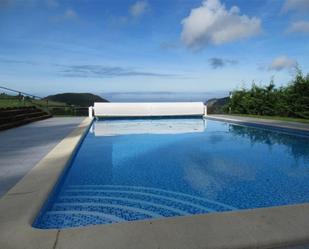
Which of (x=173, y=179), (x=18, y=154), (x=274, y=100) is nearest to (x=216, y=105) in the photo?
(x=274, y=100)

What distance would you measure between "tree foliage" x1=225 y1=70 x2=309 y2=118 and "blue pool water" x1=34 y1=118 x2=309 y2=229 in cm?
448

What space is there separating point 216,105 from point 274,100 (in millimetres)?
4740

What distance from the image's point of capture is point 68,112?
1755 cm

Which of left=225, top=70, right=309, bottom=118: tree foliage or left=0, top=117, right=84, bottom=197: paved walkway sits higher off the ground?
left=225, top=70, right=309, bottom=118: tree foliage

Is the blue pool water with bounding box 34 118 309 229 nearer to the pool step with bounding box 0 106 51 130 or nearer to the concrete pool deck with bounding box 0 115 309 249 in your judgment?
the concrete pool deck with bounding box 0 115 309 249

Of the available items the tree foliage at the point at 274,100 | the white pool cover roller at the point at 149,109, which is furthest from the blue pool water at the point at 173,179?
the white pool cover roller at the point at 149,109

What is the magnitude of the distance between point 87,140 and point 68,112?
8831mm

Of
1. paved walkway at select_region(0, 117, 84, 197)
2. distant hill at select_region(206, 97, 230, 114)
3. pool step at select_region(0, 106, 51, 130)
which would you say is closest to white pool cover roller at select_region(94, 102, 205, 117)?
distant hill at select_region(206, 97, 230, 114)

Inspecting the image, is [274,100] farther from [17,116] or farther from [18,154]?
[18,154]

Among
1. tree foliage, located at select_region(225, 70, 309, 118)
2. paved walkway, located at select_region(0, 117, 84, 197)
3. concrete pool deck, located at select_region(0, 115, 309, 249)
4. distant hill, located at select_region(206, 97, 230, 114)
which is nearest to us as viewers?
concrete pool deck, located at select_region(0, 115, 309, 249)

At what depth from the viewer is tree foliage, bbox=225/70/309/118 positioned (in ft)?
42.7

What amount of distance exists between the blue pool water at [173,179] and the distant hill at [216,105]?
32.8ft

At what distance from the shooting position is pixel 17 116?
11.4m

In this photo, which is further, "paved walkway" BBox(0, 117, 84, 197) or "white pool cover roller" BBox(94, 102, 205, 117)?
"white pool cover roller" BBox(94, 102, 205, 117)
